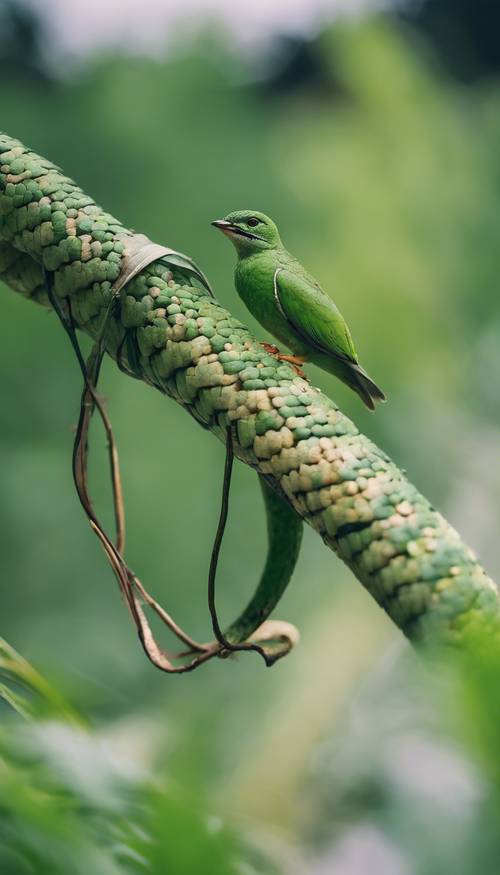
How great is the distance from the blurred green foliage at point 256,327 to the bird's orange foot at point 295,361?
79 centimetres

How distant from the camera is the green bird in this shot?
1.68ft

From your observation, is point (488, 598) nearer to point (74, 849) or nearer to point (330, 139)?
point (74, 849)

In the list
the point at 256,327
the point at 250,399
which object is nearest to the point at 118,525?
the point at 250,399

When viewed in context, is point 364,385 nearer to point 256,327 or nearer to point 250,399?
point 250,399

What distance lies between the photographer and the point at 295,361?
0.49 meters

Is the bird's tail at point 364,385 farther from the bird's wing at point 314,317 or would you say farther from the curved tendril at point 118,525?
the curved tendril at point 118,525

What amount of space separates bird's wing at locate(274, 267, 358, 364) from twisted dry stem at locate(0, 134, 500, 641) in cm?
6

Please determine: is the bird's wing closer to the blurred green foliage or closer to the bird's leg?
the bird's leg

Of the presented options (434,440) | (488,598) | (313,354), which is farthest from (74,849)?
(434,440)

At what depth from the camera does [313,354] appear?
1.70 feet

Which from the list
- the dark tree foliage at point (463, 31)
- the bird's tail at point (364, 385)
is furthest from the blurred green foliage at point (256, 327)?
the bird's tail at point (364, 385)

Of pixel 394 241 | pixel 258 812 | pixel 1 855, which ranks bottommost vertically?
pixel 1 855

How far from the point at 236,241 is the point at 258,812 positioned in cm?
117

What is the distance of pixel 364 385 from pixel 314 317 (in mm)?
42
